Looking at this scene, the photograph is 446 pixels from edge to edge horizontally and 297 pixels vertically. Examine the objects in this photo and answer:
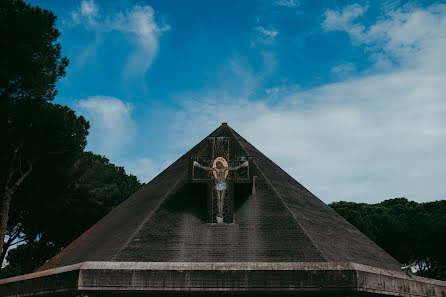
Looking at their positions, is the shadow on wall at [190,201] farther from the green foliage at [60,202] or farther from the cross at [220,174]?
the green foliage at [60,202]

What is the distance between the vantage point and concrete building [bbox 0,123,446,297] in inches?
479

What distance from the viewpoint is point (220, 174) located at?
51.4 ft

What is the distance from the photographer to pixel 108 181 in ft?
94.7

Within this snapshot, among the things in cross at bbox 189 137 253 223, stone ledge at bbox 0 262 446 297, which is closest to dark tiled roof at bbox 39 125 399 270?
cross at bbox 189 137 253 223

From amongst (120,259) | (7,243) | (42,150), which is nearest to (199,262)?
(120,259)

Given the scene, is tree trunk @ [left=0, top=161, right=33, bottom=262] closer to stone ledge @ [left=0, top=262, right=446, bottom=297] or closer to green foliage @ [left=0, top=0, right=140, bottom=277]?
green foliage @ [left=0, top=0, right=140, bottom=277]

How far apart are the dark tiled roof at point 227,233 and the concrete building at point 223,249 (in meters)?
0.03

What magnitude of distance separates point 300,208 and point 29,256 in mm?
20535

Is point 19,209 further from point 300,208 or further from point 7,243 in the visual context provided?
point 300,208

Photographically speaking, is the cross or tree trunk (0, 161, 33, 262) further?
tree trunk (0, 161, 33, 262)

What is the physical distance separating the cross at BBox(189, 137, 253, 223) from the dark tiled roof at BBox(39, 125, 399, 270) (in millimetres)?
508

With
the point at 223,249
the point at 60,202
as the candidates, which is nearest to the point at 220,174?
the point at 223,249

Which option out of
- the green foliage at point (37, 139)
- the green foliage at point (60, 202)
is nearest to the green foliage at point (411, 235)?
the green foliage at point (60, 202)

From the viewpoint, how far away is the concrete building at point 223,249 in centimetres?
1216
